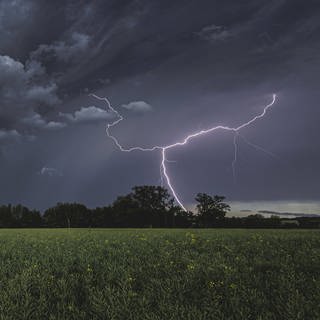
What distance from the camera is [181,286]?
6.71 metres

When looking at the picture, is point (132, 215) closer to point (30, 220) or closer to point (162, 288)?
point (30, 220)

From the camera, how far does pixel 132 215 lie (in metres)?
118

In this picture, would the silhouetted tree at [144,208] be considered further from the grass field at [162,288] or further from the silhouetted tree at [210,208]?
the grass field at [162,288]

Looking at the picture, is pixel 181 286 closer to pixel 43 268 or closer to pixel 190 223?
pixel 43 268

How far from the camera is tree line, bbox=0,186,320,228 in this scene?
11819cm

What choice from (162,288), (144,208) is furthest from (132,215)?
(162,288)

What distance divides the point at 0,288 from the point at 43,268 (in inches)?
59.9

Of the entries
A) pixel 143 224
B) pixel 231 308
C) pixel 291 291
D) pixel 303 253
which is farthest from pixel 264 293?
pixel 143 224

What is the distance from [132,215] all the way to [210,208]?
2732cm

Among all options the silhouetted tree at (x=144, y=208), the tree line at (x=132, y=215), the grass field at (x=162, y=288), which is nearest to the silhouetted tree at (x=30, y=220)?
the tree line at (x=132, y=215)

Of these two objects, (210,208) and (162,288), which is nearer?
(162,288)

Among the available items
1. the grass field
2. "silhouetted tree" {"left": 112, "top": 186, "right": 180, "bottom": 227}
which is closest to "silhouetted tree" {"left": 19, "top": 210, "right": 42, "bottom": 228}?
"silhouetted tree" {"left": 112, "top": 186, "right": 180, "bottom": 227}

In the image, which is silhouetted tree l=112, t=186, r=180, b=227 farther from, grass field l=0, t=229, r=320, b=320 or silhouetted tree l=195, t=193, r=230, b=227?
grass field l=0, t=229, r=320, b=320

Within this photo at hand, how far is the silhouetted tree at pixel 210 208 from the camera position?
409 feet
